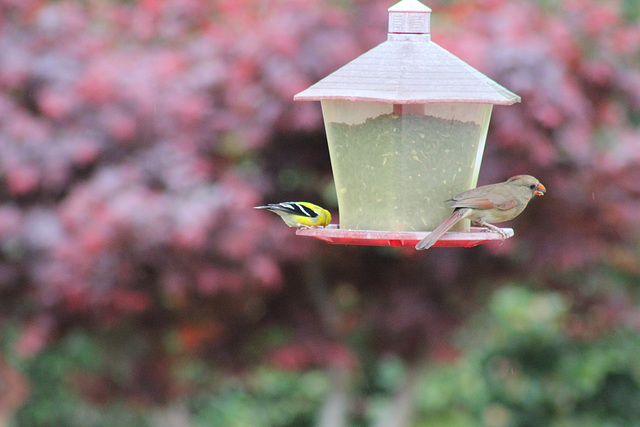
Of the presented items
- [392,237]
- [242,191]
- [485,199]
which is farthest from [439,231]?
[242,191]

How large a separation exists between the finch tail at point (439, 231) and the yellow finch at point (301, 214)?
58 centimetres

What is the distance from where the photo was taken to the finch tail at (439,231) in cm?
285

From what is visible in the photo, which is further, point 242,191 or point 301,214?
point 242,191

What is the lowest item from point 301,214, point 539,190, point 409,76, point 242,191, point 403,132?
point 242,191

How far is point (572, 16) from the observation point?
6102 millimetres

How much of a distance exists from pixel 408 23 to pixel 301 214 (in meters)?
0.85

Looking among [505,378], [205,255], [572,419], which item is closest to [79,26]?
[205,255]

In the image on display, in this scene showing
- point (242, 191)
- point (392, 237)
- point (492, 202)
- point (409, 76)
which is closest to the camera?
point (392, 237)

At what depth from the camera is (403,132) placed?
3260 millimetres

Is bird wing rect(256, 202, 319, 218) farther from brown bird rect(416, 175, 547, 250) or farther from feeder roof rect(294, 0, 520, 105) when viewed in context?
brown bird rect(416, 175, 547, 250)

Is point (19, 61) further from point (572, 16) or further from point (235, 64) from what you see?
point (572, 16)

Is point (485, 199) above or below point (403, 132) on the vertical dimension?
below

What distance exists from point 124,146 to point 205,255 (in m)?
0.90

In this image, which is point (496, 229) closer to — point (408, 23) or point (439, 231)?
point (439, 231)
